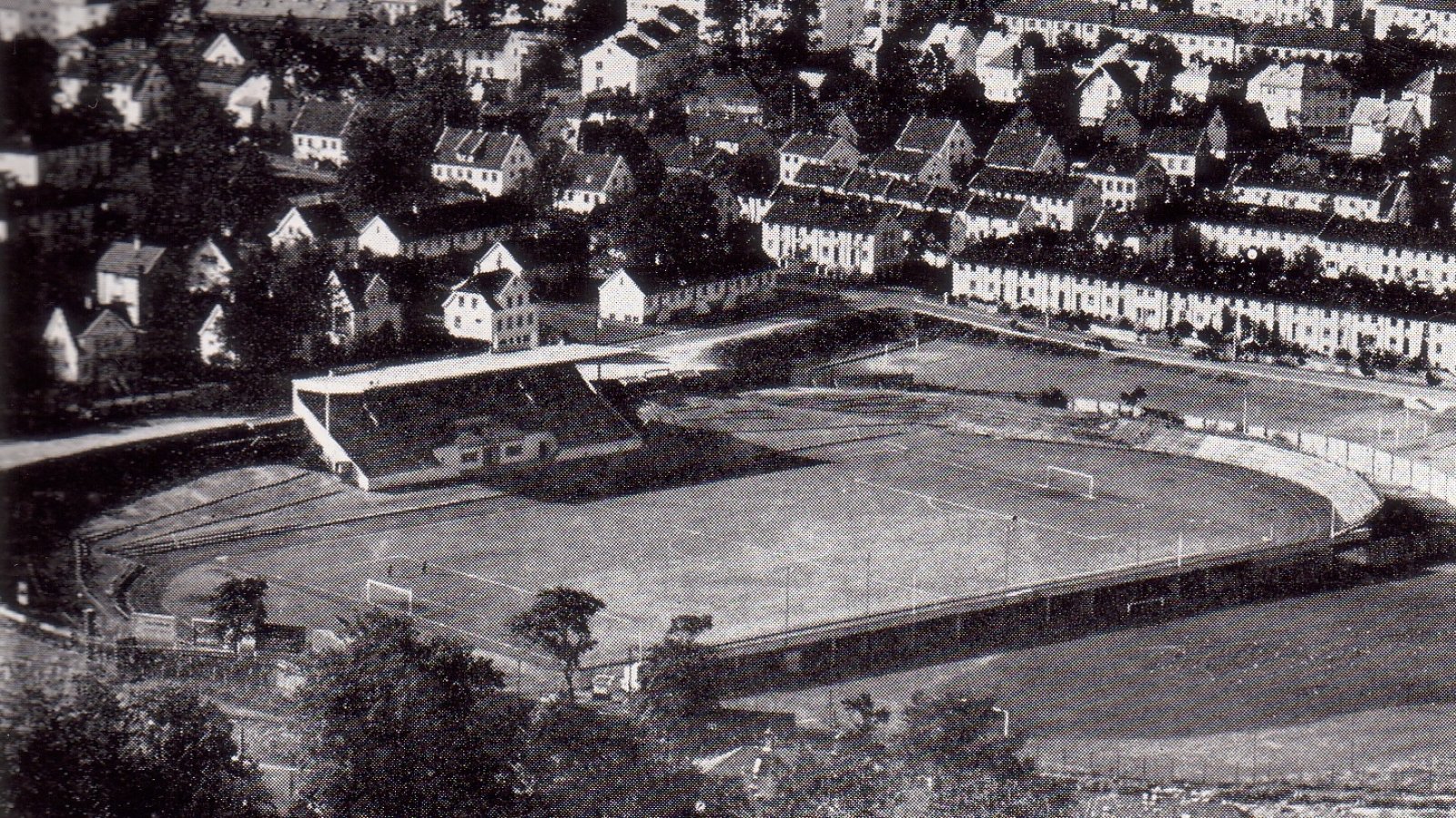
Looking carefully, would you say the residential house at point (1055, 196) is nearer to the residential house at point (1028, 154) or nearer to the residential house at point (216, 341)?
the residential house at point (1028, 154)

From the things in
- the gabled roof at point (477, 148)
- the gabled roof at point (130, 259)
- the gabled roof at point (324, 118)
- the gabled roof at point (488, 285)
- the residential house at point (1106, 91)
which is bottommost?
the gabled roof at point (488, 285)

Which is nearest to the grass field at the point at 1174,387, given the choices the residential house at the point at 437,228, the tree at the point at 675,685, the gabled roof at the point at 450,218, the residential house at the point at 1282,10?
the residential house at the point at 437,228

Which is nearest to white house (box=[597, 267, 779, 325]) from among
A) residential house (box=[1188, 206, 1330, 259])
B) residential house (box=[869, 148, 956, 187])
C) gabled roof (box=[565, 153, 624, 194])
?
gabled roof (box=[565, 153, 624, 194])

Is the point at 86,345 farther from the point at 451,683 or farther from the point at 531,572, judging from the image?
the point at 451,683

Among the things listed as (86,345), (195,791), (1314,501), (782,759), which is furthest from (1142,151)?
(195,791)

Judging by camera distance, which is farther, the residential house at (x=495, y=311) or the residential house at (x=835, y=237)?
the residential house at (x=835, y=237)

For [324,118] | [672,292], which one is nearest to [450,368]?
[672,292]
